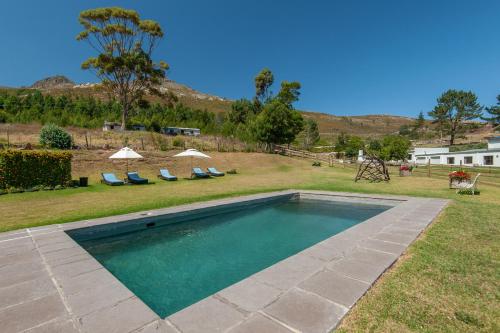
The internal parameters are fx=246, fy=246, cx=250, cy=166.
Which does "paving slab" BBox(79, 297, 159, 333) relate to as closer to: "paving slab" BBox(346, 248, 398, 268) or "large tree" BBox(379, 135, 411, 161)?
"paving slab" BBox(346, 248, 398, 268)

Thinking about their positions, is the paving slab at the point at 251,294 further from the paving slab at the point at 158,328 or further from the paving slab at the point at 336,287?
the paving slab at the point at 158,328

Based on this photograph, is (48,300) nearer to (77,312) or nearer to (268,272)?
(77,312)

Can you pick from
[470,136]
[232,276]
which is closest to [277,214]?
[232,276]

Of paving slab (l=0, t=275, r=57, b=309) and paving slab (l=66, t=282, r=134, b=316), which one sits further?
paving slab (l=0, t=275, r=57, b=309)

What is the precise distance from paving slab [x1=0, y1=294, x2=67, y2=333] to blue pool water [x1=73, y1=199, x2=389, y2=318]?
1.24 meters

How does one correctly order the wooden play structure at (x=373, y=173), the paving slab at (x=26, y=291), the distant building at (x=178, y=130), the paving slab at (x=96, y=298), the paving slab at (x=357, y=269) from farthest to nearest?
the distant building at (x=178, y=130) < the wooden play structure at (x=373, y=173) < the paving slab at (x=357, y=269) < the paving slab at (x=26, y=291) < the paving slab at (x=96, y=298)

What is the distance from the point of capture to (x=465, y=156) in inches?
1457

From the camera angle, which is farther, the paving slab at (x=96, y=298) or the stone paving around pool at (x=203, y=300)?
the paving slab at (x=96, y=298)

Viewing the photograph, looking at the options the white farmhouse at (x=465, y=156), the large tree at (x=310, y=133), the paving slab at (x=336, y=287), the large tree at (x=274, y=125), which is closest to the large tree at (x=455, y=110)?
the white farmhouse at (x=465, y=156)

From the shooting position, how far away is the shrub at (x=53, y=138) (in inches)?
701

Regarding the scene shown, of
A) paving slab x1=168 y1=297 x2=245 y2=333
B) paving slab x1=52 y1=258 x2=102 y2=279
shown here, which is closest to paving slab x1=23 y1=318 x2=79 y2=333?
paving slab x1=168 y1=297 x2=245 y2=333

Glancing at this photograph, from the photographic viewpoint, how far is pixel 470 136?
230 ft

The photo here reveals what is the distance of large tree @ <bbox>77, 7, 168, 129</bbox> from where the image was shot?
104ft

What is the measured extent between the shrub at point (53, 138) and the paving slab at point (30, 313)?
19489 mm
